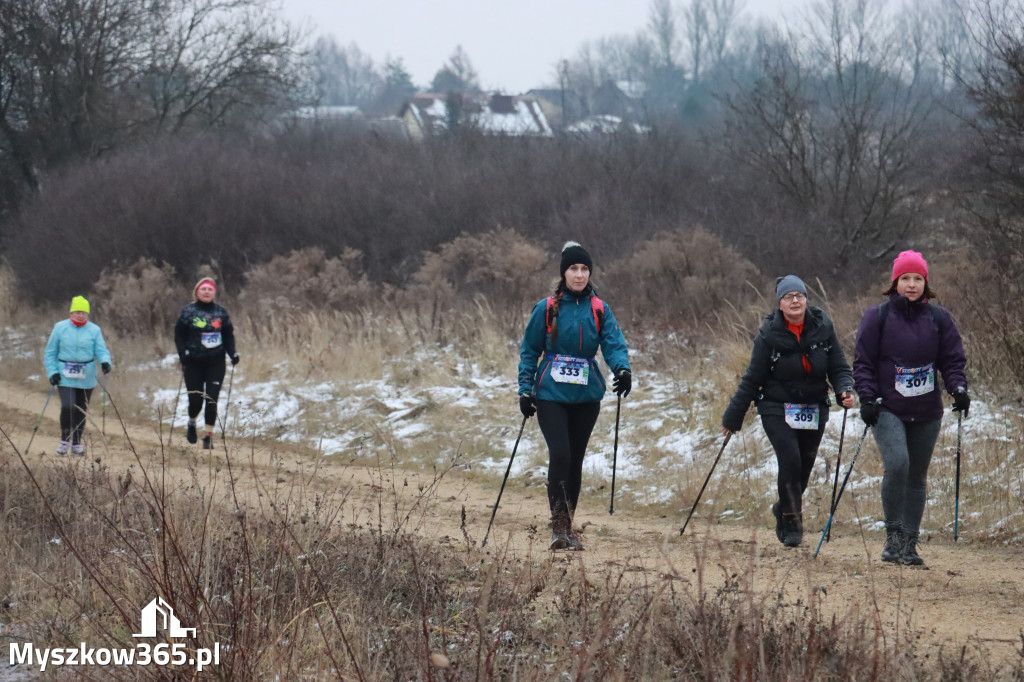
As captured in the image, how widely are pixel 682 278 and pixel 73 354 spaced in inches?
404

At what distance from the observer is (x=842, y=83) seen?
21484 mm

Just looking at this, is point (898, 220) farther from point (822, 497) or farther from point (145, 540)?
point (145, 540)

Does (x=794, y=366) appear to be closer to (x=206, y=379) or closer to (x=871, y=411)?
(x=871, y=411)

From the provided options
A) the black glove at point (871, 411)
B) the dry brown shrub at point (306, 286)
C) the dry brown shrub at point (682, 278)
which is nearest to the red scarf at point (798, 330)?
the black glove at point (871, 411)

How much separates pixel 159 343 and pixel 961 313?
13306mm

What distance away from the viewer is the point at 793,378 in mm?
6859

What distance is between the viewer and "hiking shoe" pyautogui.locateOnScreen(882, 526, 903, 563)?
6.55 metres

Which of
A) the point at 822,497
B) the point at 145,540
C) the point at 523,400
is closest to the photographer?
the point at 145,540

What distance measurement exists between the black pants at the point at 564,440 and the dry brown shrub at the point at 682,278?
868 centimetres

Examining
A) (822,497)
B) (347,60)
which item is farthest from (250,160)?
(347,60)

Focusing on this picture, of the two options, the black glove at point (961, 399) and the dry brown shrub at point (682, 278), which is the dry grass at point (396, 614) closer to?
the black glove at point (961, 399)

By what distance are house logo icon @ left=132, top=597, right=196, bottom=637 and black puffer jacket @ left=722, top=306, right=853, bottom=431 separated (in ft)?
13.0

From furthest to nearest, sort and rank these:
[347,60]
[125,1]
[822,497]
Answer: [347,60], [125,1], [822,497]

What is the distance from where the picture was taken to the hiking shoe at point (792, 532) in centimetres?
702
